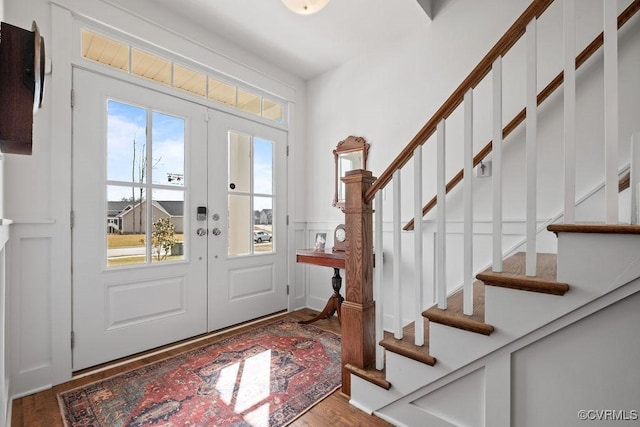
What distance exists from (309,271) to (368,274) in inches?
72.8

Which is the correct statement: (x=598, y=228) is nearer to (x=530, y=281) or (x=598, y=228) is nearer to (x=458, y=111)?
(x=530, y=281)

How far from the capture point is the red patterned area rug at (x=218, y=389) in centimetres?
157

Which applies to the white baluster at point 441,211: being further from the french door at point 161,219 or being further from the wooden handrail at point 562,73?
the french door at point 161,219

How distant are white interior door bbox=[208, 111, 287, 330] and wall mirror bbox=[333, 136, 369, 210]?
60cm

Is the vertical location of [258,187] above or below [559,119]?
below

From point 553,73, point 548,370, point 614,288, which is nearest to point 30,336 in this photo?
point 548,370

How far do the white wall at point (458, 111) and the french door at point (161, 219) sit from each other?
685 millimetres

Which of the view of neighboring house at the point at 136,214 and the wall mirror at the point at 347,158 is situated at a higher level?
the wall mirror at the point at 347,158

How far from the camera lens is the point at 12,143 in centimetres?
70

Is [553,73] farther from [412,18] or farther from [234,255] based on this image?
[234,255]

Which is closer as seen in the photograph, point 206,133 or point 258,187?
point 206,133

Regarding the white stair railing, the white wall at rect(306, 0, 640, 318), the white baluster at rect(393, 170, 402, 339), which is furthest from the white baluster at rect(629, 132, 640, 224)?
the white baluster at rect(393, 170, 402, 339)

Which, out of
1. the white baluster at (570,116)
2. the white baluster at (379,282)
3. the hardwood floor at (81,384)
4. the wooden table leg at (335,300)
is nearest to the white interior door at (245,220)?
the wooden table leg at (335,300)

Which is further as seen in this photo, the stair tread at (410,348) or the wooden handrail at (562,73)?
the wooden handrail at (562,73)
